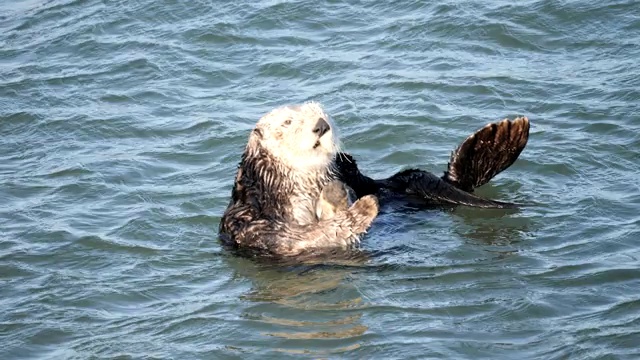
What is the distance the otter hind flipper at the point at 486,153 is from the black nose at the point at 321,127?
117 cm

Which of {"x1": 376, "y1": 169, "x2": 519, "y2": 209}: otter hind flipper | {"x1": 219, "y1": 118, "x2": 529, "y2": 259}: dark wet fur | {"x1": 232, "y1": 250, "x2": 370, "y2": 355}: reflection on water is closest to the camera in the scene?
{"x1": 232, "y1": 250, "x2": 370, "y2": 355}: reflection on water

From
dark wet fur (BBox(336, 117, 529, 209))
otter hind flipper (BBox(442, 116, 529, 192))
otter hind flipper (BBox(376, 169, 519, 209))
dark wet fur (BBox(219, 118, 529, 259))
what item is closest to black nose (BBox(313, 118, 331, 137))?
dark wet fur (BBox(219, 118, 529, 259))

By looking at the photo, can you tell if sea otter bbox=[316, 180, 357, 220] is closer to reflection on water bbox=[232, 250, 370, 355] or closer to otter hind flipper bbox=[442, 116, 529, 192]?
reflection on water bbox=[232, 250, 370, 355]

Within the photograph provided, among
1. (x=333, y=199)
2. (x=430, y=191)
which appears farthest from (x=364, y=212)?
(x=430, y=191)

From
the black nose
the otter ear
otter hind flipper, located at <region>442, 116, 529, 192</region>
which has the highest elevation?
the black nose

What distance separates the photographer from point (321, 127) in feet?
21.4

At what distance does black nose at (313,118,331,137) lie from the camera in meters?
6.54

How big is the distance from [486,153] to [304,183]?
4.15ft

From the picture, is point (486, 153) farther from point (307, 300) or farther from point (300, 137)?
point (307, 300)

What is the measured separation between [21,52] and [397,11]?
368 cm

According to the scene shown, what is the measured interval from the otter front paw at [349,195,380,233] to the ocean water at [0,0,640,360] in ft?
0.88

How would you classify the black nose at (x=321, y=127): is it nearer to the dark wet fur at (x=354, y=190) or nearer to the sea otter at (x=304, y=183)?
the sea otter at (x=304, y=183)

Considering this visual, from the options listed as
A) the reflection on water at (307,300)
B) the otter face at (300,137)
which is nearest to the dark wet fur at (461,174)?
the otter face at (300,137)

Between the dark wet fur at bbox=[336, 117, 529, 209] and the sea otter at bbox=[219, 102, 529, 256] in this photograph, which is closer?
the sea otter at bbox=[219, 102, 529, 256]
